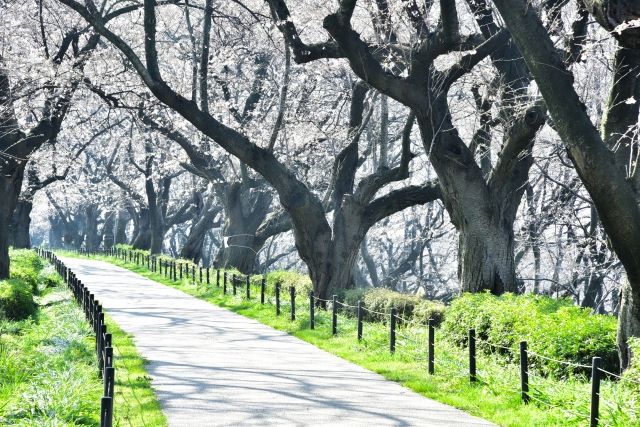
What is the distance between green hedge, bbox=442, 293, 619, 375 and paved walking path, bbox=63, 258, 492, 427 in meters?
1.89

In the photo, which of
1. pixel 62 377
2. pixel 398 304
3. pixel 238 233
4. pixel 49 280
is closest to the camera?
pixel 62 377

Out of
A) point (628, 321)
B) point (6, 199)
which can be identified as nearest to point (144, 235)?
point (6, 199)

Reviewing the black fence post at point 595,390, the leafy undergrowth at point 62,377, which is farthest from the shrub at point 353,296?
the black fence post at point 595,390

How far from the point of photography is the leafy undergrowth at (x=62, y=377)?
966 cm

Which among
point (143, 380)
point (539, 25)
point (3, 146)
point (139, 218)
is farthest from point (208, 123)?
point (139, 218)

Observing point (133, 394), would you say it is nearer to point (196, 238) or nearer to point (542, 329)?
point (542, 329)

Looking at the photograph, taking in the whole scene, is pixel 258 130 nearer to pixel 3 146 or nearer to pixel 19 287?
pixel 3 146

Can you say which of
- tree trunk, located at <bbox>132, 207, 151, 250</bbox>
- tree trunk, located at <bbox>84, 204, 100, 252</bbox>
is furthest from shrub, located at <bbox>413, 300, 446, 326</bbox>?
tree trunk, located at <bbox>84, 204, 100, 252</bbox>

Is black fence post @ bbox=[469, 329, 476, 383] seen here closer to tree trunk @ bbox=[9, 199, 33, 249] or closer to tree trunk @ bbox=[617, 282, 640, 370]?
tree trunk @ bbox=[617, 282, 640, 370]

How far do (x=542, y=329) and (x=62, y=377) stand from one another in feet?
21.0

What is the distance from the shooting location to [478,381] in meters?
12.4

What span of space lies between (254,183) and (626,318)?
26.5 m

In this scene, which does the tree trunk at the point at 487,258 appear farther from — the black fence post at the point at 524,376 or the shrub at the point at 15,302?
the shrub at the point at 15,302

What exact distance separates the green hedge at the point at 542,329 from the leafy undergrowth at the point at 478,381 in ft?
0.70
